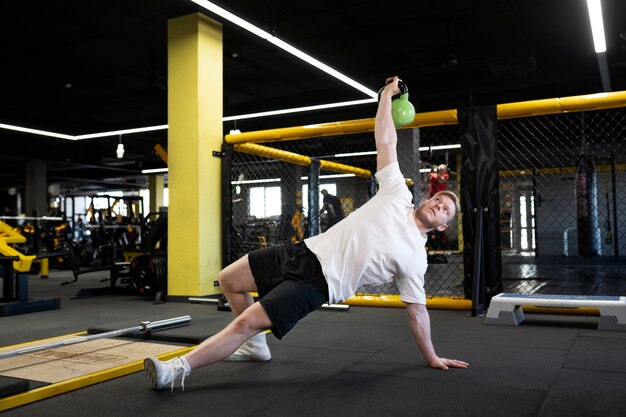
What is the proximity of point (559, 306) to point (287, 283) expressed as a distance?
7.15 ft

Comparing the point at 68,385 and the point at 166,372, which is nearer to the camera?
the point at 166,372

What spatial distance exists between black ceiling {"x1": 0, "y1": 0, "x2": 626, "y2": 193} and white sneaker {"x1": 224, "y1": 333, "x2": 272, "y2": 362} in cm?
343

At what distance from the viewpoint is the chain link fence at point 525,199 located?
6.57 meters

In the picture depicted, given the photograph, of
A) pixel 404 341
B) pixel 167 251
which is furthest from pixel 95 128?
pixel 404 341

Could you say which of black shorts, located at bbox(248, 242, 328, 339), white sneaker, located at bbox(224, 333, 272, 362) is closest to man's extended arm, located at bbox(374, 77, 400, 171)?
black shorts, located at bbox(248, 242, 328, 339)

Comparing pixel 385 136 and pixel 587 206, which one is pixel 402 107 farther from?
pixel 587 206

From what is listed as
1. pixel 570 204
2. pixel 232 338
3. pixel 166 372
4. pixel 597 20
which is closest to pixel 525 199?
pixel 570 204

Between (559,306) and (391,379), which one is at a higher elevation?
(559,306)

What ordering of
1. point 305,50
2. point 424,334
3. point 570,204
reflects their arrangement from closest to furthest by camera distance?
point 424,334, point 305,50, point 570,204

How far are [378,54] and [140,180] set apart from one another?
57.3 ft

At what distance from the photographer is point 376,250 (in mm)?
2273

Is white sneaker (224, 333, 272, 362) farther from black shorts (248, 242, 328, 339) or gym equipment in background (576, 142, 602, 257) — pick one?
gym equipment in background (576, 142, 602, 257)

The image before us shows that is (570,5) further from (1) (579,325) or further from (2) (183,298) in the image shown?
(2) (183,298)

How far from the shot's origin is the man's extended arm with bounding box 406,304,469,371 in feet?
7.75
